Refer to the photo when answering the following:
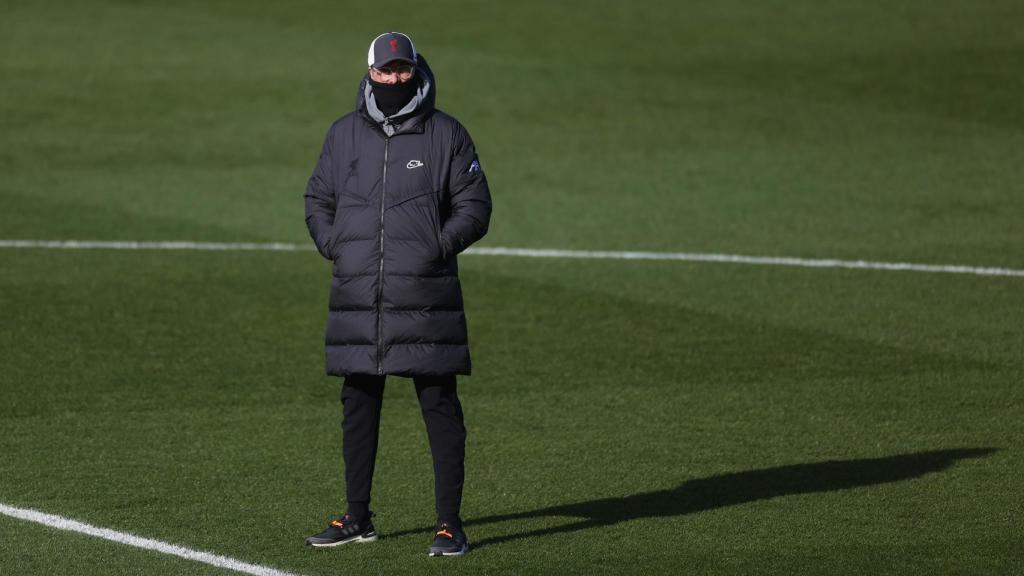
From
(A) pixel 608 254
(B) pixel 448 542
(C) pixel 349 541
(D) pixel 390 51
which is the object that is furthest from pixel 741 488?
(A) pixel 608 254

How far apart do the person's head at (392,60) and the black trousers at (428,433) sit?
120 cm

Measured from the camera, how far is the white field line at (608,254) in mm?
14531

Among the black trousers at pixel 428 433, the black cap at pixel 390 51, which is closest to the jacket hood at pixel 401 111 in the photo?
the black cap at pixel 390 51

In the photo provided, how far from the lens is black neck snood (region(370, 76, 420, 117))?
7246 millimetres

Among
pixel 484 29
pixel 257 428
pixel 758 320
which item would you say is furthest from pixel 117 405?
pixel 484 29

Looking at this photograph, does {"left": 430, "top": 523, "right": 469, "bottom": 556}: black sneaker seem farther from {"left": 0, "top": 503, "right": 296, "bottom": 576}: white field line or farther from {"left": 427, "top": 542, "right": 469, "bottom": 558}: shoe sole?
{"left": 0, "top": 503, "right": 296, "bottom": 576}: white field line

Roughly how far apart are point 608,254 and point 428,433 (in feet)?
26.3

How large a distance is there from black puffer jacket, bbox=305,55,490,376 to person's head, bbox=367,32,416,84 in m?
0.08

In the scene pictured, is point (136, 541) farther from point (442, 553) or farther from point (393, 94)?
point (393, 94)

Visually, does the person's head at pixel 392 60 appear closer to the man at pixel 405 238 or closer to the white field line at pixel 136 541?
the man at pixel 405 238

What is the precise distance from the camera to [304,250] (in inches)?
612

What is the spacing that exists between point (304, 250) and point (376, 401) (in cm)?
816

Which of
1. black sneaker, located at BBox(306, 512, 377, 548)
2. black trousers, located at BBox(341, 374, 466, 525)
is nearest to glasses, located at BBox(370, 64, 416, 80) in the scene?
black trousers, located at BBox(341, 374, 466, 525)

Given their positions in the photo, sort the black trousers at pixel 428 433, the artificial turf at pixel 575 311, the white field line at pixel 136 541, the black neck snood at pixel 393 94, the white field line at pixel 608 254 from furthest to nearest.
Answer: the white field line at pixel 608 254
the artificial turf at pixel 575 311
the black trousers at pixel 428 433
the black neck snood at pixel 393 94
the white field line at pixel 136 541
